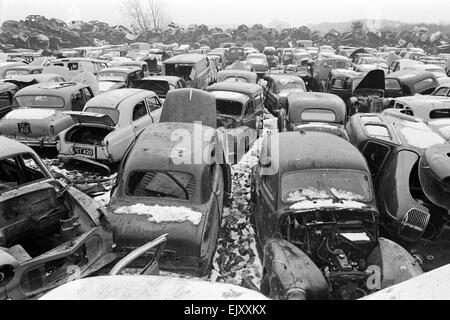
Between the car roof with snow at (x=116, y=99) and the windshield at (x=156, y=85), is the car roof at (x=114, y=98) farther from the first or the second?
the windshield at (x=156, y=85)

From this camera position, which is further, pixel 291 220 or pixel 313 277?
pixel 291 220

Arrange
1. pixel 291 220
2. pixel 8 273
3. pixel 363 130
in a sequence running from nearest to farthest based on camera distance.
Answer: pixel 8 273 → pixel 291 220 → pixel 363 130

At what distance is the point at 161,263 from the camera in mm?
4750

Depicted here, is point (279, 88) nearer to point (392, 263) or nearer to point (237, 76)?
point (237, 76)

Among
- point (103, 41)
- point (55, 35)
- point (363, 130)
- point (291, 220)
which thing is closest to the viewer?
point (291, 220)

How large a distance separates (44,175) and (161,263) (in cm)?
234

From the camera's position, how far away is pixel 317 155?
532 cm

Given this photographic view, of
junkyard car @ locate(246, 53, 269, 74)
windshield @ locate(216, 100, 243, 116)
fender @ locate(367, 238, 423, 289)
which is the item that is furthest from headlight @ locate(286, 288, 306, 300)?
junkyard car @ locate(246, 53, 269, 74)

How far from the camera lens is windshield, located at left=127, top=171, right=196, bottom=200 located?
552cm

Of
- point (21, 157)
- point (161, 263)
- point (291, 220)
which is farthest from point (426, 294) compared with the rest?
point (21, 157)

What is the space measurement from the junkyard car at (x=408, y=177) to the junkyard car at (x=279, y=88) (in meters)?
6.73

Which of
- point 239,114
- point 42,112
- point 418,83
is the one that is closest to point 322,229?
point 239,114
